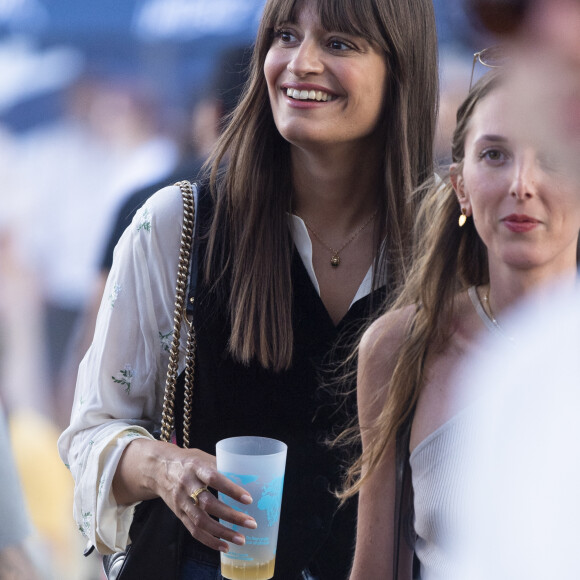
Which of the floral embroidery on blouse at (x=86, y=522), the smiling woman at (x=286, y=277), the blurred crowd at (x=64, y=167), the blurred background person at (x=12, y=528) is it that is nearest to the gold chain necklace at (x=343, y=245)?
the smiling woman at (x=286, y=277)

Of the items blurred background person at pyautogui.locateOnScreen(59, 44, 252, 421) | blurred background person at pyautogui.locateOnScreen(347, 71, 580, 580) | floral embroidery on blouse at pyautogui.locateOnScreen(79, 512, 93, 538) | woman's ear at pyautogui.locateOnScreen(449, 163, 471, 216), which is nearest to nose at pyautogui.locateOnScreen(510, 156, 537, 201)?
blurred background person at pyautogui.locateOnScreen(347, 71, 580, 580)

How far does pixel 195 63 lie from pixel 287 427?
144 centimetres

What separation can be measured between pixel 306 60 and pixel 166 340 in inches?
20.2

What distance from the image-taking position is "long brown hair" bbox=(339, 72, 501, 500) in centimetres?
104

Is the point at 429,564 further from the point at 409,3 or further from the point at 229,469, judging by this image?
the point at 409,3

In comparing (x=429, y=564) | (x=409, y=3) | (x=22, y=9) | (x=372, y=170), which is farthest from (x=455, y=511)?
(x=22, y=9)

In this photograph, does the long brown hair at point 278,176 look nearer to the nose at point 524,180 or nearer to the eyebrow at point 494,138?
the eyebrow at point 494,138

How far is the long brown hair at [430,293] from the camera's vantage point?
3.42 feet

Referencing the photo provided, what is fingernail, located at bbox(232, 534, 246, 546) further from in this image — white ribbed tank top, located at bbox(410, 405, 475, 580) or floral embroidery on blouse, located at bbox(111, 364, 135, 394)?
floral embroidery on blouse, located at bbox(111, 364, 135, 394)

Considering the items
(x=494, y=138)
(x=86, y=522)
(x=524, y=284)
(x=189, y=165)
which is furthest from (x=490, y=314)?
Answer: (x=189, y=165)

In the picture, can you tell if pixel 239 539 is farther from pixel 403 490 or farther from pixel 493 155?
pixel 493 155

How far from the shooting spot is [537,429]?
37 cm

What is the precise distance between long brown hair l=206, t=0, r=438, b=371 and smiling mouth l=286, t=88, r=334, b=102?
11 cm

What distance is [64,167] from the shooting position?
2482 millimetres
